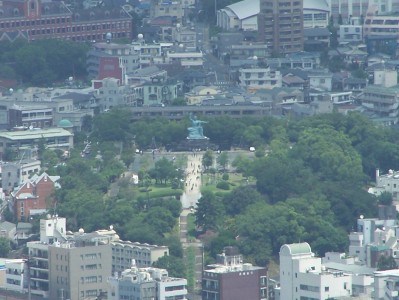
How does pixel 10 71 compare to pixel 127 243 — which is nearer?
pixel 127 243

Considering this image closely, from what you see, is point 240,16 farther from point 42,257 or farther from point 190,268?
point 190,268

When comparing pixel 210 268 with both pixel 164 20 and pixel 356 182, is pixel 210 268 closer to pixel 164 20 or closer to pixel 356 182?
pixel 356 182

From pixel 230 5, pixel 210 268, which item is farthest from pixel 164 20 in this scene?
pixel 210 268

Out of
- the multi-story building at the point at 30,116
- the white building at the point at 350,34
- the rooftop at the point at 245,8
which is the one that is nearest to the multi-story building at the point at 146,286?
the multi-story building at the point at 30,116

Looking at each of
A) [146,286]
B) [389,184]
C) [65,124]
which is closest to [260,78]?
[65,124]

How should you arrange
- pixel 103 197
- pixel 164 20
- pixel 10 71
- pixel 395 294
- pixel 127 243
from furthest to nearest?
pixel 164 20, pixel 10 71, pixel 103 197, pixel 127 243, pixel 395 294

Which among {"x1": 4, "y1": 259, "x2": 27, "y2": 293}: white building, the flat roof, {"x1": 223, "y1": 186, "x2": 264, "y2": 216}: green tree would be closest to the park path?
{"x1": 223, "y1": 186, "x2": 264, "y2": 216}: green tree
